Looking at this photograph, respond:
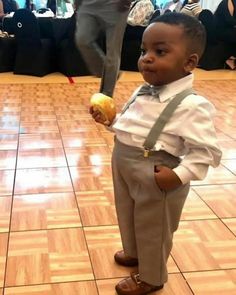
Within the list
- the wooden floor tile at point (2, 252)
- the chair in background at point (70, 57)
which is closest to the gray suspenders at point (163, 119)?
the wooden floor tile at point (2, 252)

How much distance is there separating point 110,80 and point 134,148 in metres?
2.18

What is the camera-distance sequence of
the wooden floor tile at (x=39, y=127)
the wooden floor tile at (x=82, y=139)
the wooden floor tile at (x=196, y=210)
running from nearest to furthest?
the wooden floor tile at (x=196, y=210), the wooden floor tile at (x=82, y=139), the wooden floor tile at (x=39, y=127)

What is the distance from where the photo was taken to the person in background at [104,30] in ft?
10.5

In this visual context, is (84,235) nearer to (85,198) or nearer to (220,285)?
(85,198)

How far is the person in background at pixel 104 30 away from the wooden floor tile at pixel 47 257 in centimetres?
176

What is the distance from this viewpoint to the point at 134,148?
48.3 inches

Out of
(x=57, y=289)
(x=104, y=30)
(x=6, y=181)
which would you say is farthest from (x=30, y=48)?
(x=57, y=289)

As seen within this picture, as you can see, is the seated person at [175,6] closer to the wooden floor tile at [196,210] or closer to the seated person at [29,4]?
the seated person at [29,4]

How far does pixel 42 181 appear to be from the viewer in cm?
226

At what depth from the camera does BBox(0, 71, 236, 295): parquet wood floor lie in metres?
1.50

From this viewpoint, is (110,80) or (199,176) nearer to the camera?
(199,176)

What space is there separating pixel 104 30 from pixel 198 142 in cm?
243

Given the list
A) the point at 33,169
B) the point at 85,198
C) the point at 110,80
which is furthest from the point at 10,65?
the point at 85,198

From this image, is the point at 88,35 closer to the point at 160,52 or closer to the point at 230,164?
the point at 230,164
